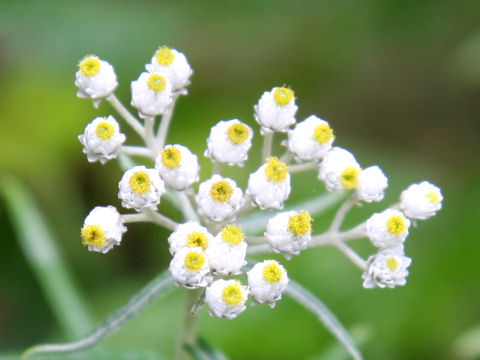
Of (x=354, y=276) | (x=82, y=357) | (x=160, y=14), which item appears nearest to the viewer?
(x=82, y=357)

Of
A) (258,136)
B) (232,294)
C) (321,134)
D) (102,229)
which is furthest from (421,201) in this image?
(258,136)

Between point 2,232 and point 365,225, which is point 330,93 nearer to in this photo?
point 2,232

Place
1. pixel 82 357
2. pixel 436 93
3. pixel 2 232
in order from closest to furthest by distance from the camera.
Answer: pixel 82 357
pixel 2 232
pixel 436 93

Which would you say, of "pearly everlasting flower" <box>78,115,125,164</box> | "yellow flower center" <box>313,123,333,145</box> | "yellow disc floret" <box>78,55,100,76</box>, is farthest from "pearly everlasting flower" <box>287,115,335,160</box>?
"yellow disc floret" <box>78,55,100,76</box>

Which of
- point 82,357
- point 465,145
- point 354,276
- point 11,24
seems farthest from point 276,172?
point 465,145

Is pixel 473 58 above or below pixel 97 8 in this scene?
above

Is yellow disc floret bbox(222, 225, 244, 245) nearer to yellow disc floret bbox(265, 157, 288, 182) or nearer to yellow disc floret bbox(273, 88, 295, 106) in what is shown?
yellow disc floret bbox(265, 157, 288, 182)

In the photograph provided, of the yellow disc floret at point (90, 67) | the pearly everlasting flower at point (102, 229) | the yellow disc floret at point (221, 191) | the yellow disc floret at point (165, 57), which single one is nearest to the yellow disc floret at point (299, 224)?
the yellow disc floret at point (221, 191)

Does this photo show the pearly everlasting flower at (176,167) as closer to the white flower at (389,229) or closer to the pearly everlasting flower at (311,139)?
the pearly everlasting flower at (311,139)
